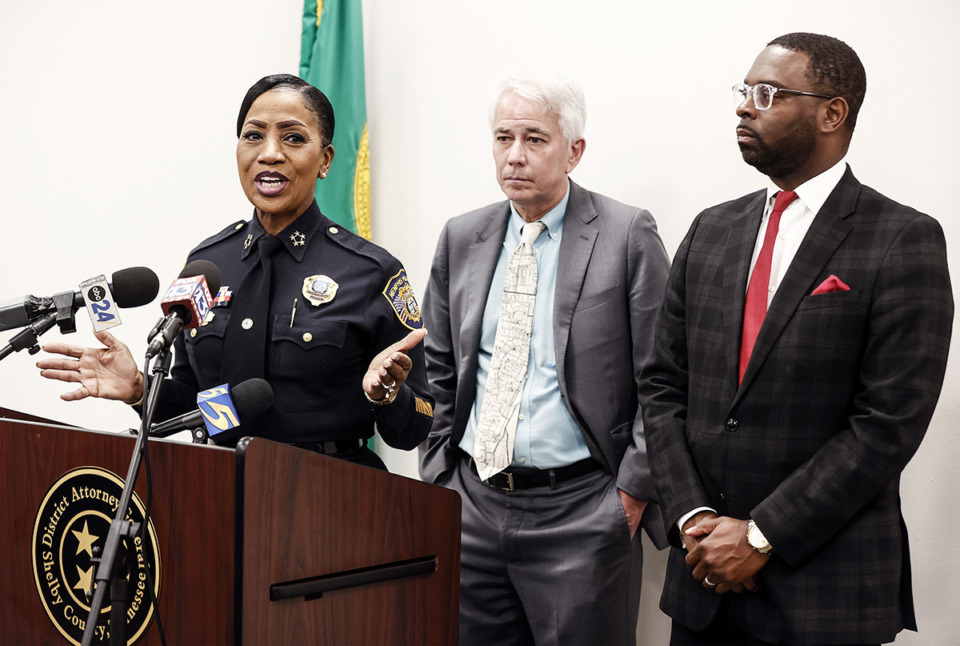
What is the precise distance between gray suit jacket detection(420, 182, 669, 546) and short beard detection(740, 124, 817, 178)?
581 mm

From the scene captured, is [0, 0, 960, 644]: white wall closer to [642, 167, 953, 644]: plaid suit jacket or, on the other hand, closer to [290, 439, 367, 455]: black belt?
[642, 167, 953, 644]: plaid suit jacket

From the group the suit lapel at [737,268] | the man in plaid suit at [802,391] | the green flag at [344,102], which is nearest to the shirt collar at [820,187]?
the man in plaid suit at [802,391]

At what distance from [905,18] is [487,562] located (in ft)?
6.01

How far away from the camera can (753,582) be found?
1909mm

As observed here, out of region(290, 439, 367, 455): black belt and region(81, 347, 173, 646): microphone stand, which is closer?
region(81, 347, 173, 646): microphone stand

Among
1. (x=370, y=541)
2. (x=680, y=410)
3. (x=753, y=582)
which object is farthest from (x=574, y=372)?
(x=370, y=541)

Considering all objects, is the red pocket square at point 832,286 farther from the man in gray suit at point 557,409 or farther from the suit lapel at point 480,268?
the suit lapel at point 480,268

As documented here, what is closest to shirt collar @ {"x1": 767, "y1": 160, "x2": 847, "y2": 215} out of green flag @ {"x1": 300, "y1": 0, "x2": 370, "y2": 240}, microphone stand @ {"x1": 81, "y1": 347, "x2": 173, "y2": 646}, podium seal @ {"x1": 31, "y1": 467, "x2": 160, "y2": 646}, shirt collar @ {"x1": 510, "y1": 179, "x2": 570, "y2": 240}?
shirt collar @ {"x1": 510, "y1": 179, "x2": 570, "y2": 240}

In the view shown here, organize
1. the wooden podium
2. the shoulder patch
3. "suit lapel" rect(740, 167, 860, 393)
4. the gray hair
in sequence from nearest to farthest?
the wooden podium, "suit lapel" rect(740, 167, 860, 393), the shoulder patch, the gray hair

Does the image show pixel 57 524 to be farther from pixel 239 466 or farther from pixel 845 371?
pixel 845 371

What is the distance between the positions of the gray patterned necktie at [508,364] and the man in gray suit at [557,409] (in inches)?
0.6

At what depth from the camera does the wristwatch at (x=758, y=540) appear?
1.88m

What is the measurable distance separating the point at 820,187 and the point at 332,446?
3.88 ft

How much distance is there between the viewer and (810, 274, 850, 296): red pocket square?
189cm
